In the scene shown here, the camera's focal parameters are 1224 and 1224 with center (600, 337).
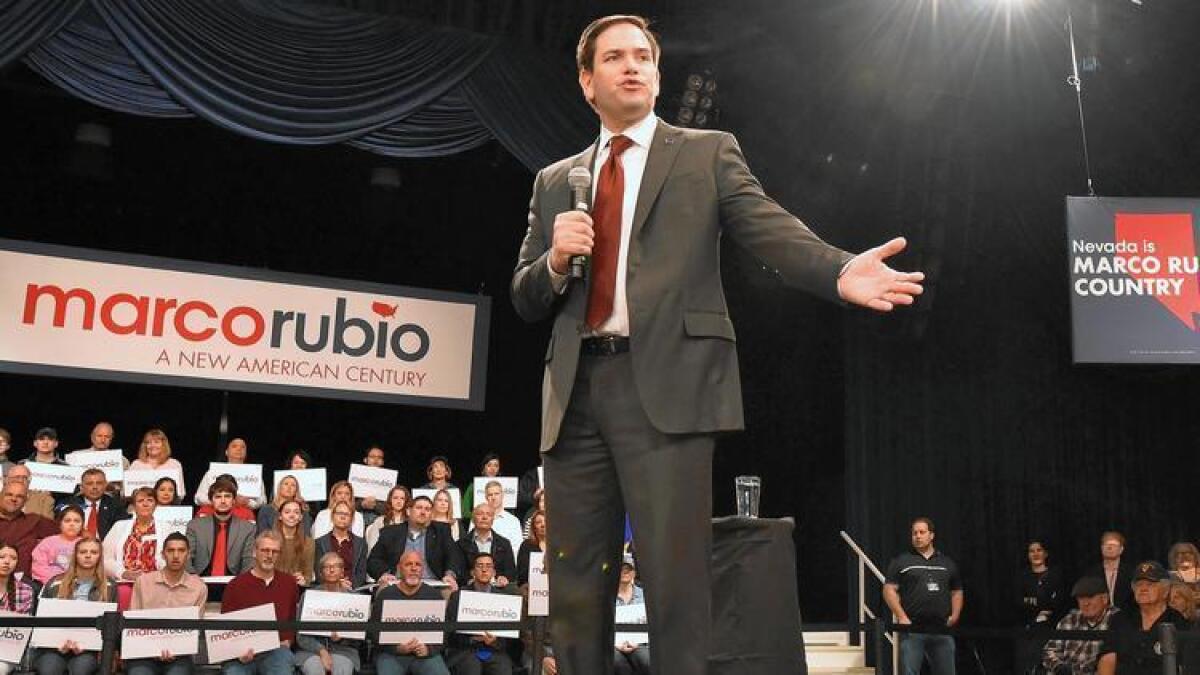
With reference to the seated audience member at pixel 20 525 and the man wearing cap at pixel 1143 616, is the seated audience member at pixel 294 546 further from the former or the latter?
the man wearing cap at pixel 1143 616

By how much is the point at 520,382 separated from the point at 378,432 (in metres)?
1.21

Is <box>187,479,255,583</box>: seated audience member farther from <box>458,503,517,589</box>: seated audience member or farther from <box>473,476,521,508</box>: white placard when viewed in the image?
<box>473,476,521,508</box>: white placard

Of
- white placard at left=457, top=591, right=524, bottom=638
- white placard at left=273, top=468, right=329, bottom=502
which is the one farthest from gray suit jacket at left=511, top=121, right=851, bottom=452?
white placard at left=273, top=468, right=329, bottom=502

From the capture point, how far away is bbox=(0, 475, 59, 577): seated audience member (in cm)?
636

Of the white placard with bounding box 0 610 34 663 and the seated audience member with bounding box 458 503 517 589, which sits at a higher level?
the seated audience member with bounding box 458 503 517 589

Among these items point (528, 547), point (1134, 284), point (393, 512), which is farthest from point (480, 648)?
point (1134, 284)

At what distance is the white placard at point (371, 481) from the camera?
7711 millimetres

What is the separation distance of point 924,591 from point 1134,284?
2413 mm

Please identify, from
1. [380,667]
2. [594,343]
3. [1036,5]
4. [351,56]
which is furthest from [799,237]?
[1036,5]

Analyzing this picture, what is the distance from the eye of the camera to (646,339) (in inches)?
68.7

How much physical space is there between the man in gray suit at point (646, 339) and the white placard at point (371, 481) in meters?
6.02

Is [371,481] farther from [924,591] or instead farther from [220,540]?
[924,591]

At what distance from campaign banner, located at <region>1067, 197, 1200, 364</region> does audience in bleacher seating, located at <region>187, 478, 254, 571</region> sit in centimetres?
527

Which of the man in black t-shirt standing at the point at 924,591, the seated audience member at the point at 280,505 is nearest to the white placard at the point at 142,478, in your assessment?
the seated audience member at the point at 280,505
